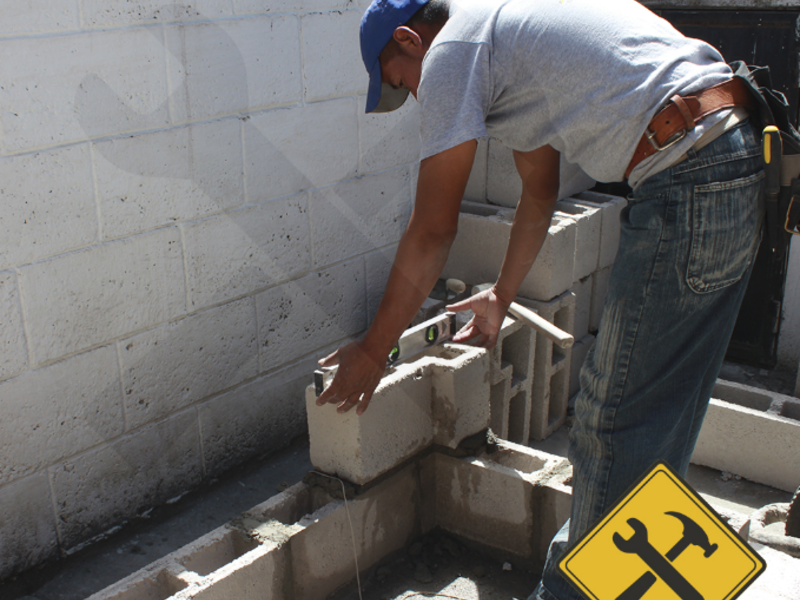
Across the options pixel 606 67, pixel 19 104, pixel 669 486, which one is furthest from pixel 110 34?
pixel 669 486

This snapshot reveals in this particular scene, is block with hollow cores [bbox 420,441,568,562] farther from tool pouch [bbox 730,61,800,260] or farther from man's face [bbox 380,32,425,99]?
man's face [bbox 380,32,425,99]

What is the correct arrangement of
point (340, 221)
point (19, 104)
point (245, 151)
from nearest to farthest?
point (19, 104) < point (245, 151) < point (340, 221)

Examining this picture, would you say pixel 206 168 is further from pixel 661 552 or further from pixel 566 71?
pixel 661 552

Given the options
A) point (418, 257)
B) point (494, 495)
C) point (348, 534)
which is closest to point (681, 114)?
point (418, 257)

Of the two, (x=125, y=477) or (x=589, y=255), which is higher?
(x=589, y=255)

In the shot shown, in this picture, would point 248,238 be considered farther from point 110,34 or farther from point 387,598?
point 387,598

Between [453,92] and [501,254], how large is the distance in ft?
6.62

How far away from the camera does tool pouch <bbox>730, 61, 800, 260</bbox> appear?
1.89 m

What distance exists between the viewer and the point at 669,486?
1578mm

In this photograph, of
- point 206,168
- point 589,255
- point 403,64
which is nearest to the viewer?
point 403,64

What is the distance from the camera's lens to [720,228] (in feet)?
6.09

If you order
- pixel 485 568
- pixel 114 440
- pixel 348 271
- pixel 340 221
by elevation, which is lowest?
pixel 485 568

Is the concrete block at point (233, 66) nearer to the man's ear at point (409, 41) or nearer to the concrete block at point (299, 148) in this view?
the concrete block at point (299, 148)

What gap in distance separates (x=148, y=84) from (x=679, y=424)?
6.83 ft
